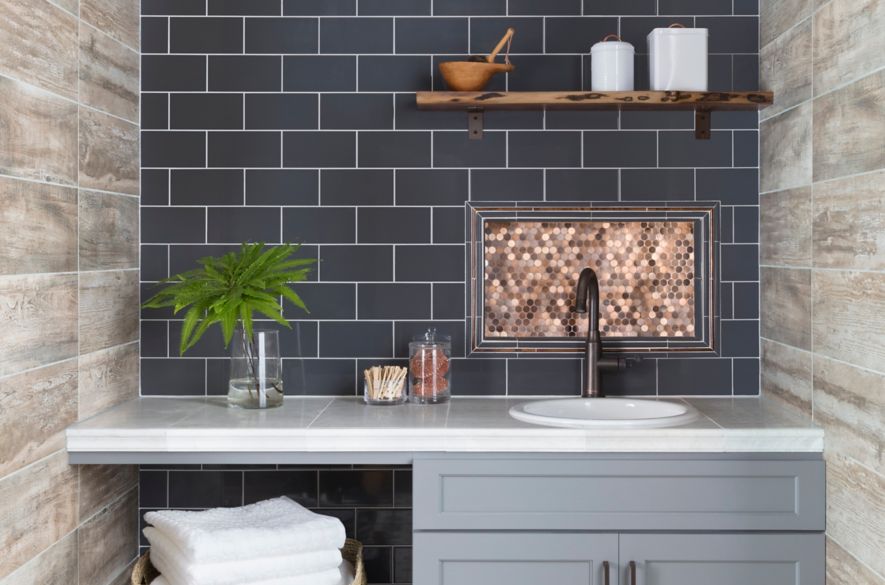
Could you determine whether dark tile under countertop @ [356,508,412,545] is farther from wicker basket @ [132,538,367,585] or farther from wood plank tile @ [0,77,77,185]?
wood plank tile @ [0,77,77,185]

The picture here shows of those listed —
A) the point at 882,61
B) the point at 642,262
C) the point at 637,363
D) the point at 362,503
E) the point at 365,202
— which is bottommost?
the point at 362,503

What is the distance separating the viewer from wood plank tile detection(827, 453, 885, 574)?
1790 millimetres

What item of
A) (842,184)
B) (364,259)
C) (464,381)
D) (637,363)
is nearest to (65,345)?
(364,259)

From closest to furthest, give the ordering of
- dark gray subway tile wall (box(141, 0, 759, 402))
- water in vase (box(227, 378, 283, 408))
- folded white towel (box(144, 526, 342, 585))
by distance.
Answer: folded white towel (box(144, 526, 342, 585)) → water in vase (box(227, 378, 283, 408)) → dark gray subway tile wall (box(141, 0, 759, 402))

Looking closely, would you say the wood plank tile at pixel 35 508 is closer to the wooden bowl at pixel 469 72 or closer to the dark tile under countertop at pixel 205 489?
the dark tile under countertop at pixel 205 489

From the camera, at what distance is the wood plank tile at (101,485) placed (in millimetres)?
2205

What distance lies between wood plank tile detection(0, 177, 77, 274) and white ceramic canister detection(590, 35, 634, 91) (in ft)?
4.78

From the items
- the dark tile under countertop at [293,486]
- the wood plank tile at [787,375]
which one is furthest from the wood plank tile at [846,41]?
the dark tile under countertop at [293,486]

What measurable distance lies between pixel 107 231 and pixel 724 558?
1827 mm

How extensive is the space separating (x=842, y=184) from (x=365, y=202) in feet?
4.35

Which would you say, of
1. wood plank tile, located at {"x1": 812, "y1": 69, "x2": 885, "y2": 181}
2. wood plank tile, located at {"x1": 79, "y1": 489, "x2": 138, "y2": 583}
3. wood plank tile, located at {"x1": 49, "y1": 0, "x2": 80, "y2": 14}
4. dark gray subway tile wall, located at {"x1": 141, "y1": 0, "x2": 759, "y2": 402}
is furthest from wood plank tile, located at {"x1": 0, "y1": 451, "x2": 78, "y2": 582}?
wood plank tile, located at {"x1": 812, "y1": 69, "x2": 885, "y2": 181}

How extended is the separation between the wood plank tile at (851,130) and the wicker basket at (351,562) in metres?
1.51

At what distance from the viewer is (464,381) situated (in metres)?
2.63

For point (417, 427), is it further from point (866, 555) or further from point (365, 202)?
point (866, 555)
